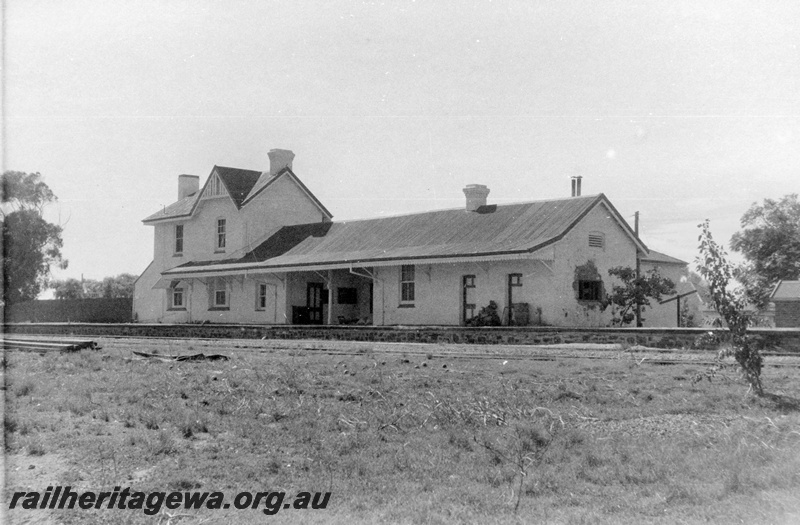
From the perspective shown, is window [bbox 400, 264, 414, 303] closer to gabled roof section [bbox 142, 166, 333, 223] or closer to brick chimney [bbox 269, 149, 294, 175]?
gabled roof section [bbox 142, 166, 333, 223]

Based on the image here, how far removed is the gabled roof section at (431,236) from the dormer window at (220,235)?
4.75 ft

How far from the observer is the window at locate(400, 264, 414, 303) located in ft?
95.0

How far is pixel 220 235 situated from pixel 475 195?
13229 mm

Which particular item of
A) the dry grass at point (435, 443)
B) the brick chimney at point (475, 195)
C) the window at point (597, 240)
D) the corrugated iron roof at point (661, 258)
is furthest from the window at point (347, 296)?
the dry grass at point (435, 443)

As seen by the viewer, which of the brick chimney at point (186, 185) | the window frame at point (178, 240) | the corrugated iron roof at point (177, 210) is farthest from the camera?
the brick chimney at point (186, 185)

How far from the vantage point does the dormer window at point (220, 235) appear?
3794 centimetres

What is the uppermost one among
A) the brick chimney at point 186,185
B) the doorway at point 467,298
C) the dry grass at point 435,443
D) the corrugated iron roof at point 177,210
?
the brick chimney at point 186,185

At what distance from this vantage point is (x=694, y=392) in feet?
32.3

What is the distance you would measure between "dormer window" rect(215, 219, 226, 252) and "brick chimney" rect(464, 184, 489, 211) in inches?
496

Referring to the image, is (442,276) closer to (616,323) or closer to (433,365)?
(616,323)

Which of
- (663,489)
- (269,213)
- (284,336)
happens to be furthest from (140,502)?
(269,213)

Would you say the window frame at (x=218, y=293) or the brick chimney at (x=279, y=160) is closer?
the window frame at (x=218, y=293)

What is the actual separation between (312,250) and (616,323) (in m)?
12.6

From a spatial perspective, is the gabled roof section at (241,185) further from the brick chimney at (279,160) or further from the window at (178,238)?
the window at (178,238)
